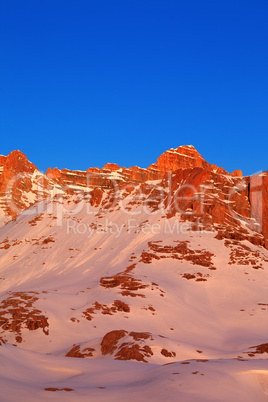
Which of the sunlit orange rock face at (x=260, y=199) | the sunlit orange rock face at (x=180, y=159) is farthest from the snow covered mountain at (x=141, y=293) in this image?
the sunlit orange rock face at (x=180, y=159)

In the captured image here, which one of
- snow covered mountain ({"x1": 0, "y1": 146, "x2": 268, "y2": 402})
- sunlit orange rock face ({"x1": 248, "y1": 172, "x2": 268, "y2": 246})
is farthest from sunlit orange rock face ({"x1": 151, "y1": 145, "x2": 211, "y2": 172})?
sunlit orange rock face ({"x1": 248, "y1": 172, "x2": 268, "y2": 246})

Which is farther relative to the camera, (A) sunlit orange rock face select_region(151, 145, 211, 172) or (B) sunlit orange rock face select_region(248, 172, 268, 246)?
(A) sunlit orange rock face select_region(151, 145, 211, 172)

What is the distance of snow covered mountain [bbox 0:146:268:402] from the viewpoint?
14.8 meters

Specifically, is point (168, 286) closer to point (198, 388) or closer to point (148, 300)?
point (148, 300)

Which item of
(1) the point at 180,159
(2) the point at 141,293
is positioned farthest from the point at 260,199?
(1) the point at 180,159

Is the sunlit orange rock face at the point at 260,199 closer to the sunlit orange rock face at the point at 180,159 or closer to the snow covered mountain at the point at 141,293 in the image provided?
the snow covered mountain at the point at 141,293

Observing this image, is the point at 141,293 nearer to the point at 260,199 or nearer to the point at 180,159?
the point at 260,199

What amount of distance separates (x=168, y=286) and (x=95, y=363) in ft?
148

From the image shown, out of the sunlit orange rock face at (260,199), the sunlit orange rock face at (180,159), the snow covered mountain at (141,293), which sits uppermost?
the sunlit orange rock face at (180,159)

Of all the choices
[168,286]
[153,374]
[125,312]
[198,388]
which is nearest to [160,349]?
[153,374]

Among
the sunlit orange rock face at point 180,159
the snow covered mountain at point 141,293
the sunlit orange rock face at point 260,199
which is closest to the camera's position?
the snow covered mountain at point 141,293

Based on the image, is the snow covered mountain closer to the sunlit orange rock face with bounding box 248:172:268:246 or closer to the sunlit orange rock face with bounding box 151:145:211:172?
the sunlit orange rock face with bounding box 248:172:268:246

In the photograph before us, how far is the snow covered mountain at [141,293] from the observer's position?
14828mm

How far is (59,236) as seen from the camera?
99.1 m
